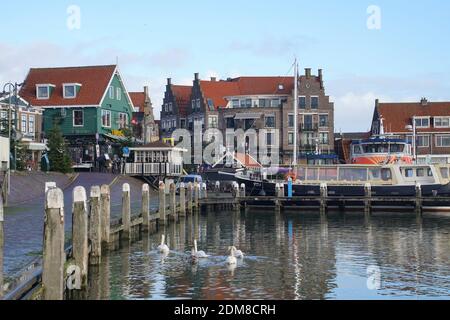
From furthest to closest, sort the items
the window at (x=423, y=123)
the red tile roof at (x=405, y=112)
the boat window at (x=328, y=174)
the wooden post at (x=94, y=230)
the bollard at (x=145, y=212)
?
the red tile roof at (x=405, y=112), the window at (x=423, y=123), the boat window at (x=328, y=174), the bollard at (x=145, y=212), the wooden post at (x=94, y=230)

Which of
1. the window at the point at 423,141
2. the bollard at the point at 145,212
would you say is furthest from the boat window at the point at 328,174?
the window at the point at 423,141

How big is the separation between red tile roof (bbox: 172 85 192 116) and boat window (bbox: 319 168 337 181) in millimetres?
46255

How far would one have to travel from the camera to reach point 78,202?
62.1 feet

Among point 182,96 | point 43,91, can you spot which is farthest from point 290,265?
point 182,96

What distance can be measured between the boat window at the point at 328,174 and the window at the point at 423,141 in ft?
129

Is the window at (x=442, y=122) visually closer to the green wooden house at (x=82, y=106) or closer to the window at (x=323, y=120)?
the window at (x=323, y=120)

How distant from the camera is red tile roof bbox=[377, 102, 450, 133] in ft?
293

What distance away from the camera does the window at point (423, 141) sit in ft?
288

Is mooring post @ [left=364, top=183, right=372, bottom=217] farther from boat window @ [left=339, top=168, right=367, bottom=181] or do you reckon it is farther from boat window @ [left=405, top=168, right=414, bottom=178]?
boat window @ [left=405, top=168, right=414, bottom=178]

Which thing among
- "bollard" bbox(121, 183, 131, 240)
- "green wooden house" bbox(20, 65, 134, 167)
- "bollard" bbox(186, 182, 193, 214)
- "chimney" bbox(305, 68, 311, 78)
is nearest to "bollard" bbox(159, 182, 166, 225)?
"bollard" bbox(121, 183, 131, 240)

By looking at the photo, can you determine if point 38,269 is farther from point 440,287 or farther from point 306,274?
point 440,287

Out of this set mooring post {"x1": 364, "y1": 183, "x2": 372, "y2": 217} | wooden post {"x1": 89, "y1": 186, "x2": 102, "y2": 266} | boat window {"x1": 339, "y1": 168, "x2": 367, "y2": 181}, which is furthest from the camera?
boat window {"x1": 339, "y1": 168, "x2": 367, "y2": 181}

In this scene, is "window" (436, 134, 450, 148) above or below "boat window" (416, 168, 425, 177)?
above
